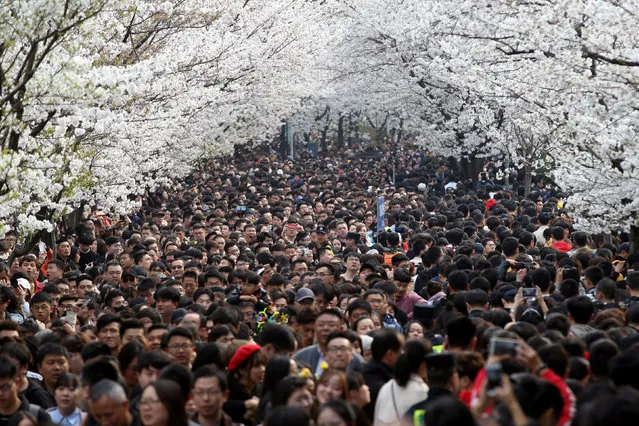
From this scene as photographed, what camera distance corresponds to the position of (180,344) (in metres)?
9.05

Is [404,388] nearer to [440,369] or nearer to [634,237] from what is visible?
[440,369]

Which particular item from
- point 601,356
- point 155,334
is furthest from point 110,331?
point 601,356

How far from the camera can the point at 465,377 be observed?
7.66 metres

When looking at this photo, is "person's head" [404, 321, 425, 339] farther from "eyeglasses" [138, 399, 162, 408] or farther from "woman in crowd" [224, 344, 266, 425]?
"eyeglasses" [138, 399, 162, 408]

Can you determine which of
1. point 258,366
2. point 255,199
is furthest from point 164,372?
point 255,199

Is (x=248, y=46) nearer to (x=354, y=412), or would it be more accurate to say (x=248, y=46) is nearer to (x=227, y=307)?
(x=227, y=307)

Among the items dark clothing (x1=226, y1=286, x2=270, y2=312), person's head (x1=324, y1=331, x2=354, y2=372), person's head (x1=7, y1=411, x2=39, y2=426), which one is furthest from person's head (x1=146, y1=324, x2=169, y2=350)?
person's head (x1=7, y1=411, x2=39, y2=426)

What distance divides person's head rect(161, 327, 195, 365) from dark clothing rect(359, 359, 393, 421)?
1471 millimetres

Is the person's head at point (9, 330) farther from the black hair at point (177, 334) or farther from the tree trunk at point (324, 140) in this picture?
the tree trunk at point (324, 140)

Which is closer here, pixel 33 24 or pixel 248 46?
pixel 33 24

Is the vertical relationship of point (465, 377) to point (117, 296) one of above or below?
above

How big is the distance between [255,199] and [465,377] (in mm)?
23933

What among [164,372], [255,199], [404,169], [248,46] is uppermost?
[164,372]

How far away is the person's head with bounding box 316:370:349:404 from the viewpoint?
7270mm
